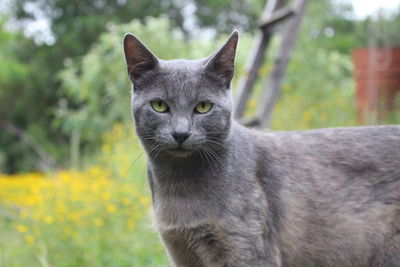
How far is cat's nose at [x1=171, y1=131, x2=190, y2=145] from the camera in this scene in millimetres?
2062

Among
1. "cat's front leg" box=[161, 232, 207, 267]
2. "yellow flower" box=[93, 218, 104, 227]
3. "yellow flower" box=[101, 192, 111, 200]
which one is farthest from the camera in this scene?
"yellow flower" box=[101, 192, 111, 200]

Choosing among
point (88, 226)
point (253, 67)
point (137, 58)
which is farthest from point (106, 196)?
point (137, 58)

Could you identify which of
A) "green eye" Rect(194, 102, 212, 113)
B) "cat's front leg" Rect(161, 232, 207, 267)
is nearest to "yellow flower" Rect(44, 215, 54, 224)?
"cat's front leg" Rect(161, 232, 207, 267)

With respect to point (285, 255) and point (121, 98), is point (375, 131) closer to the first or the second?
point (285, 255)

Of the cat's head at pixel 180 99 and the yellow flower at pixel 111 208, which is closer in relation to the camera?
the cat's head at pixel 180 99

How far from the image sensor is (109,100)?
7.97 metres

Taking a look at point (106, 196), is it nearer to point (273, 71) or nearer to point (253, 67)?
point (253, 67)

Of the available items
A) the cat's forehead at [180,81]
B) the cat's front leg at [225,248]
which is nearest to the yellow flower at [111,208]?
the cat's front leg at [225,248]

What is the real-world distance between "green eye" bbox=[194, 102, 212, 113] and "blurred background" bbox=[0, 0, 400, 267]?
0.40 m

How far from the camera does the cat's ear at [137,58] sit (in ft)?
7.32

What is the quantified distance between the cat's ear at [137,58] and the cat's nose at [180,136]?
370mm

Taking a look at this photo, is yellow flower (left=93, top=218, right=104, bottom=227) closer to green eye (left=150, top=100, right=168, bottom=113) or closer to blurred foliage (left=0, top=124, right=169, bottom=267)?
blurred foliage (left=0, top=124, right=169, bottom=267)

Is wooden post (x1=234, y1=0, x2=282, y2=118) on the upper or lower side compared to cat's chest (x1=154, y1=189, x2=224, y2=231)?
upper

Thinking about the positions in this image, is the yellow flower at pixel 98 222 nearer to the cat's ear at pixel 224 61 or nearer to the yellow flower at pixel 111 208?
the yellow flower at pixel 111 208
